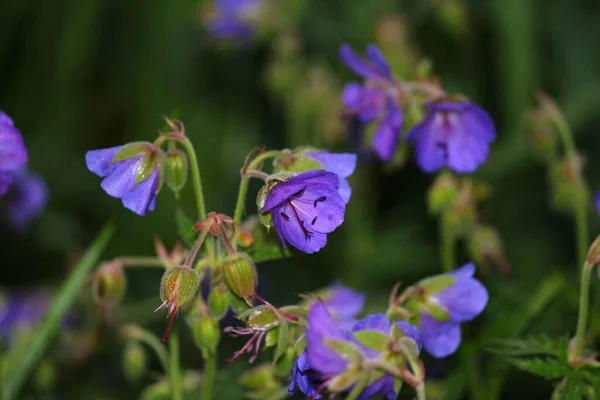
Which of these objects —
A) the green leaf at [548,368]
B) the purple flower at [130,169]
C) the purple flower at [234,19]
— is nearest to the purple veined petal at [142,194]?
the purple flower at [130,169]

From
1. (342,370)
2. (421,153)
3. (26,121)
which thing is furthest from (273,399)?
(26,121)

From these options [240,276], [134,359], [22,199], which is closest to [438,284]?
[240,276]

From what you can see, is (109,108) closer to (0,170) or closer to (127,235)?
(127,235)

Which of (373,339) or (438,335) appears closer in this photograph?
(373,339)

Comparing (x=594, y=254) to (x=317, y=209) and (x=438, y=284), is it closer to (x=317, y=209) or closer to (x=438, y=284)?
(x=438, y=284)

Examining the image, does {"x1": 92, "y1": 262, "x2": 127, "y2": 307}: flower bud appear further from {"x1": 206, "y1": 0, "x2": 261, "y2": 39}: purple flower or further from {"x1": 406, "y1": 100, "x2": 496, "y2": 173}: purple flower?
{"x1": 206, "y1": 0, "x2": 261, "y2": 39}: purple flower
